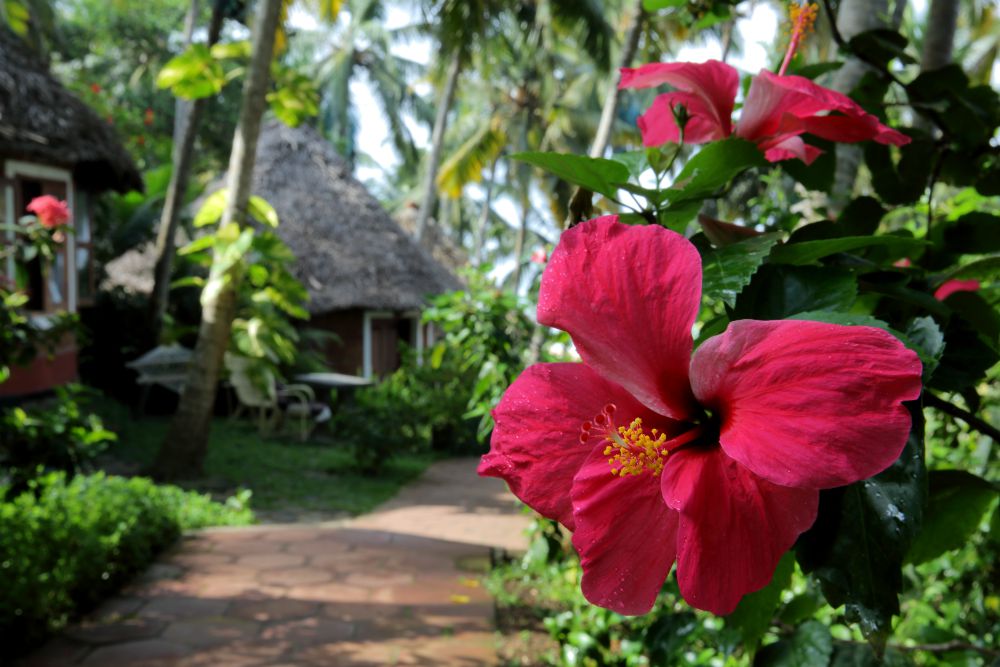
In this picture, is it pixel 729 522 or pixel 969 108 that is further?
pixel 969 108

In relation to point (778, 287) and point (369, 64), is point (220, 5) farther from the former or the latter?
point (369, 64)

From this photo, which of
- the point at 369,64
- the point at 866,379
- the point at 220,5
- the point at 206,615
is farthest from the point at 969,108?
the point at 369,64

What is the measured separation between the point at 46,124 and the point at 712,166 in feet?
31.6

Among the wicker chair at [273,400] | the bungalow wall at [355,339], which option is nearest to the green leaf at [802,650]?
the wicker chair at [273,400]

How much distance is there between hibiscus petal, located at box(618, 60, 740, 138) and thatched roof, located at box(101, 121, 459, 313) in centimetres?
1285

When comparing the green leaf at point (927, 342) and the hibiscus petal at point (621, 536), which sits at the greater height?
the green leaf at point (927, 342)

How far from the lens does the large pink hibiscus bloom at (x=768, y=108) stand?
614mm

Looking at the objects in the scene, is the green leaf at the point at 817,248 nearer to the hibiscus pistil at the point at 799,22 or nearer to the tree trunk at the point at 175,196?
the hibiscus pistil at the point at 799,22

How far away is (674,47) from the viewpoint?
17094 millimetres

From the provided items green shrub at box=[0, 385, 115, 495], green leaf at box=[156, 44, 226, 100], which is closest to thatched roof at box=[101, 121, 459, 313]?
green leaf at box=[156, 44, 226, 100]

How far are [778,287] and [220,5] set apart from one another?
30.4 feet

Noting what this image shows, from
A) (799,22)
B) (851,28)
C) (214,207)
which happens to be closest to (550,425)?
(799,22)

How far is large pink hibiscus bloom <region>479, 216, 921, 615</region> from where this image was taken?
38cm

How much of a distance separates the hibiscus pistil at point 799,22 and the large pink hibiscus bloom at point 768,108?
0.08 m
